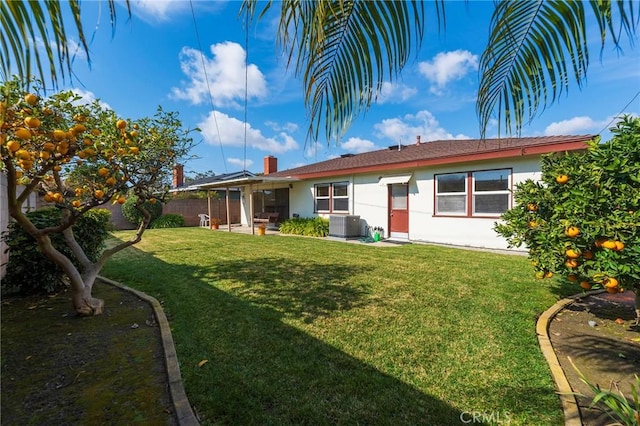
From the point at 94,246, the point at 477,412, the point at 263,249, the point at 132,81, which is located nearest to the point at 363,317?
the point at 477,412

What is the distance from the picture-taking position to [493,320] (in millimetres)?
4371

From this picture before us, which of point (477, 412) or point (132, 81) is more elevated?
point (132, 81)

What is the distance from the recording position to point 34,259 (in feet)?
16.6

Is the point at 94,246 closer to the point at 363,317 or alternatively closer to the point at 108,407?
the point at 108,407

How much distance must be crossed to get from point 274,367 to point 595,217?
3958mm

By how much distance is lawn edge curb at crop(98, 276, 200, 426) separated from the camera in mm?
2429

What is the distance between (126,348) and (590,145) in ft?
19.8

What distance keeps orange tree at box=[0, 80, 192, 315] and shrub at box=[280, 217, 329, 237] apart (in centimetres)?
945

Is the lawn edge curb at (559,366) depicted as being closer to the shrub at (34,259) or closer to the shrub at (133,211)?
the shrub at (34,259)

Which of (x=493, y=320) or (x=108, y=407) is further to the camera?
(x=493, y=320)

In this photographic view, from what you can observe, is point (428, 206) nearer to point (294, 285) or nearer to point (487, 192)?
point (487, 192)

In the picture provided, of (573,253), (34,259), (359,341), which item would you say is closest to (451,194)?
(573,253)

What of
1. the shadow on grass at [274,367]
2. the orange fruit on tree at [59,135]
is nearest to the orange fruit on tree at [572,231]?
the shadow on grass at [274,367]

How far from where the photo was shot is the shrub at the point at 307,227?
14.7 metres
